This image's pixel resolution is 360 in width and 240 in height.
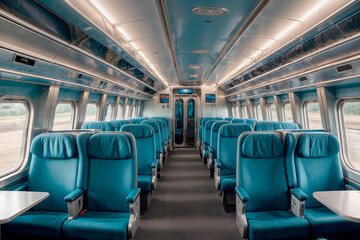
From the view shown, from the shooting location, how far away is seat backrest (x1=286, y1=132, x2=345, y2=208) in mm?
2869

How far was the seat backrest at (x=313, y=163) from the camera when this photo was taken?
9.41 ft

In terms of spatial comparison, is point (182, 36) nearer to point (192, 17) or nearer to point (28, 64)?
point (192, 17)

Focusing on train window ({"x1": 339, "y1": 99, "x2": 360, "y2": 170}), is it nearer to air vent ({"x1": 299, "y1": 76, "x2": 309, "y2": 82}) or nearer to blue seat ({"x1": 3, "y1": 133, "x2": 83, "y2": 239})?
air vent ({"x1": 299, "y1": 76, "x2": 309, "y2": 82})

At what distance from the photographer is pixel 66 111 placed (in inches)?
216

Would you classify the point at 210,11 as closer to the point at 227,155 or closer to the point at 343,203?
the point at 343,203

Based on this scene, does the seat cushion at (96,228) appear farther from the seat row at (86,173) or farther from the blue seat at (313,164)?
the blue seat at (313,164)

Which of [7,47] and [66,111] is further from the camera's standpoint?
[66,111]

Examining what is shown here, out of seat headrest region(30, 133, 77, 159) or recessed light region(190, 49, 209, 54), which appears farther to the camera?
recessed light region(190, 49, 209, 54)

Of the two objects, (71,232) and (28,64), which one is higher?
(28,64)

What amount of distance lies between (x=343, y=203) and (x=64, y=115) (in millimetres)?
5800

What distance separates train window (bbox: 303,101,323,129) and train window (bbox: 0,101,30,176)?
6.41 meters

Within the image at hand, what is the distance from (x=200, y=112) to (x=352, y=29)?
9.71m

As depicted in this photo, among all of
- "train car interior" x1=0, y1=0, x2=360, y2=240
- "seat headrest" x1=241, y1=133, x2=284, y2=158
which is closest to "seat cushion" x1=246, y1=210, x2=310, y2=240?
"train car interior" x1=0, y1=0, x2=360, y2=240

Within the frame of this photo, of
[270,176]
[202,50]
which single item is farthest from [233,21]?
[270,176]
